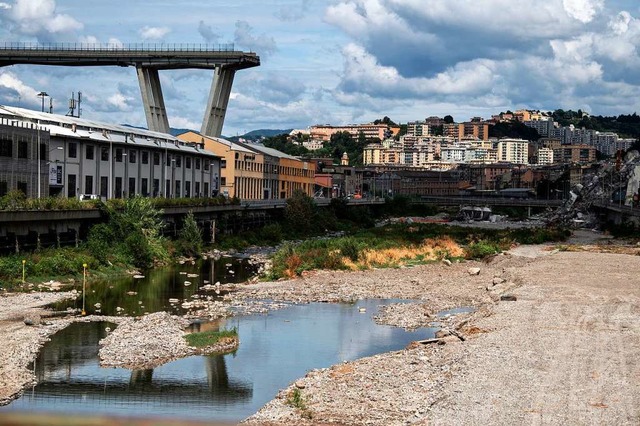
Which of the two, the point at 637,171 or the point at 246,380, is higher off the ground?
the point at 637,171

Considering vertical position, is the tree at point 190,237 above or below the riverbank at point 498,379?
above

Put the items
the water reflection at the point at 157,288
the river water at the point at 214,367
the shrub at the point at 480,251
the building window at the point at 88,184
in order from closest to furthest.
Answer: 1. the river water at the point at 214,367
2. the water reflection at the point at 157,288
3. the shrub at the point at 480,251
4. the building window at the point at 88,184

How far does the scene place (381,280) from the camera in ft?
195

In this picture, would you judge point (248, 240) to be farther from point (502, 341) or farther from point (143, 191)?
point (502, 341)

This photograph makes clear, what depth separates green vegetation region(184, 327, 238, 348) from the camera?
3591 centimetres

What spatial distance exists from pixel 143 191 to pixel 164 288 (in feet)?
109

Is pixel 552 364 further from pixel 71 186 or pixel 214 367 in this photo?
pixel 71 186

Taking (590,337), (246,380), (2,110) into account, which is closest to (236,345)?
(246,380)

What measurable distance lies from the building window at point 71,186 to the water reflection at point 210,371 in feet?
114

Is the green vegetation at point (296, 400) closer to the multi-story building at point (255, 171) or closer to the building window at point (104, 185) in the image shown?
the building window at point (104, 185)

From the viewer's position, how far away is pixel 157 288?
5450 cm

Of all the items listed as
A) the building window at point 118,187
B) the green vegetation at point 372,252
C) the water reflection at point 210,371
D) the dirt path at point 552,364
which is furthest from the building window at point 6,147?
the dirt path at point 552,364

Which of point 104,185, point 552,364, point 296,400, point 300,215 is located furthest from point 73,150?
point 552,364

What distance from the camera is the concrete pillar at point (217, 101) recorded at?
123062 mm
